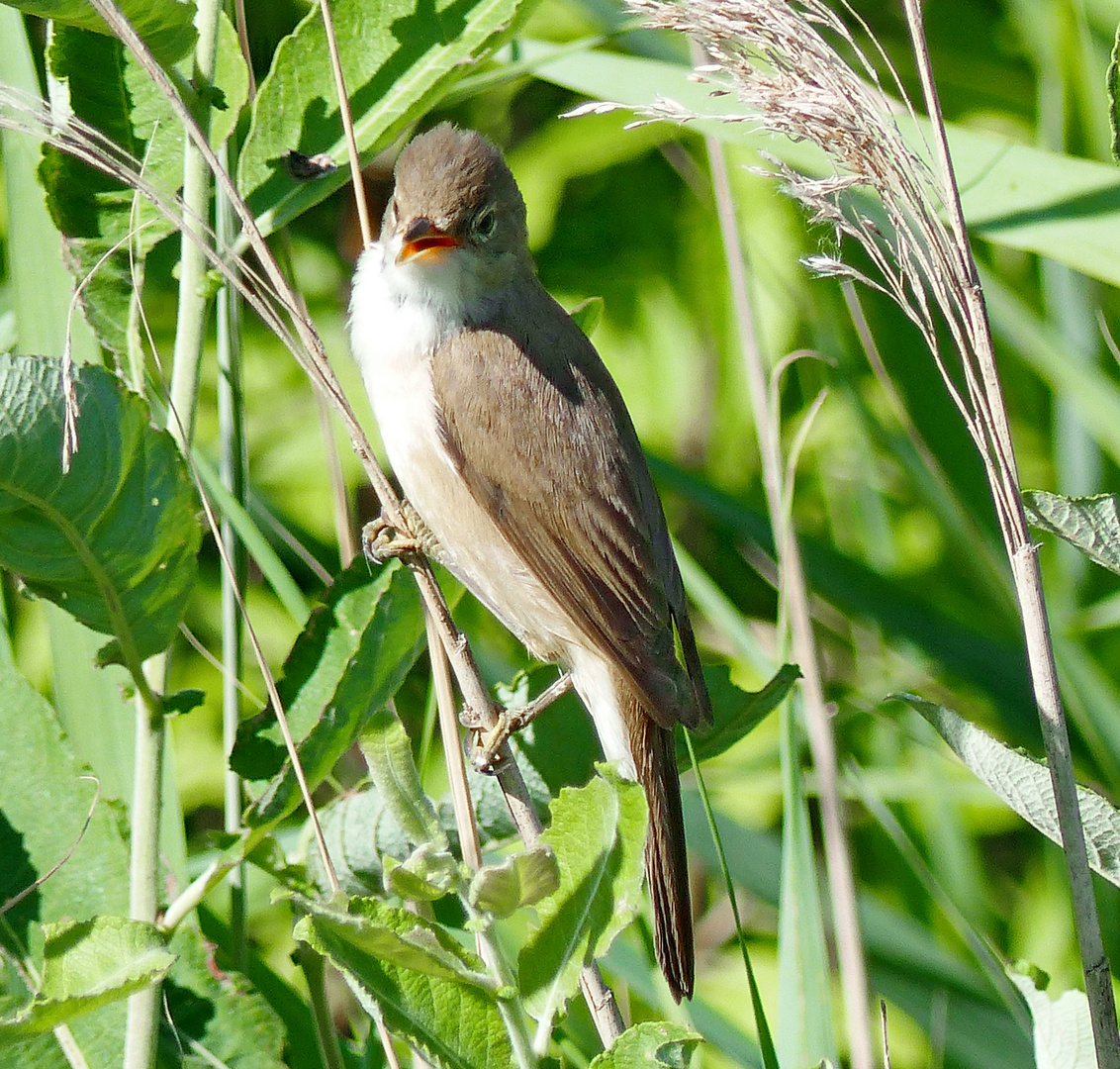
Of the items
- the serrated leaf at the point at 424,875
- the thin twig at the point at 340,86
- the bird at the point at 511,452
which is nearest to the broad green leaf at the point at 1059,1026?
the serrated leaf at the point at 424,875

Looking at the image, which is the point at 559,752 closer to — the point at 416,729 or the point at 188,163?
the point at 188,163

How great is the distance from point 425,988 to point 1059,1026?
24.2 inches

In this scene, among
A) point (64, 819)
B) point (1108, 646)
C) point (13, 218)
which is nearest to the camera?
point (64, 819)

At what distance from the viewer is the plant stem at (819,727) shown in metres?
1.21

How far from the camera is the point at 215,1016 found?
1344mm

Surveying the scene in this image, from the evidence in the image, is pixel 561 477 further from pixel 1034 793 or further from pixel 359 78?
pixel 1034 793

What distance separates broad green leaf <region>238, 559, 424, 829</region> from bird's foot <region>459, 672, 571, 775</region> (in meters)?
0.11

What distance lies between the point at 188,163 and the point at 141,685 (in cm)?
53

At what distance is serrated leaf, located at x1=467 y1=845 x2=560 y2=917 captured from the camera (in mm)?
854

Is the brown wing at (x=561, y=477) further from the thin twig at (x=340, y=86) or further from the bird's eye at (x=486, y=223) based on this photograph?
the thin twig at (x=340, y=86)

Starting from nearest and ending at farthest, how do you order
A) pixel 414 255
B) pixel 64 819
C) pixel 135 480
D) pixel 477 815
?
1. pixel 135 480
2. pixel 64 819
3. pixel 477 815
4. pixel 414 255

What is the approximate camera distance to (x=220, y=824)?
307 cm

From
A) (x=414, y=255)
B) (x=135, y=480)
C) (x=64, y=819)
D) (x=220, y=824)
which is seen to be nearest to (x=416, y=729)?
(x=220, y=824)

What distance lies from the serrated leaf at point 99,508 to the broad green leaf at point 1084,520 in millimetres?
717
